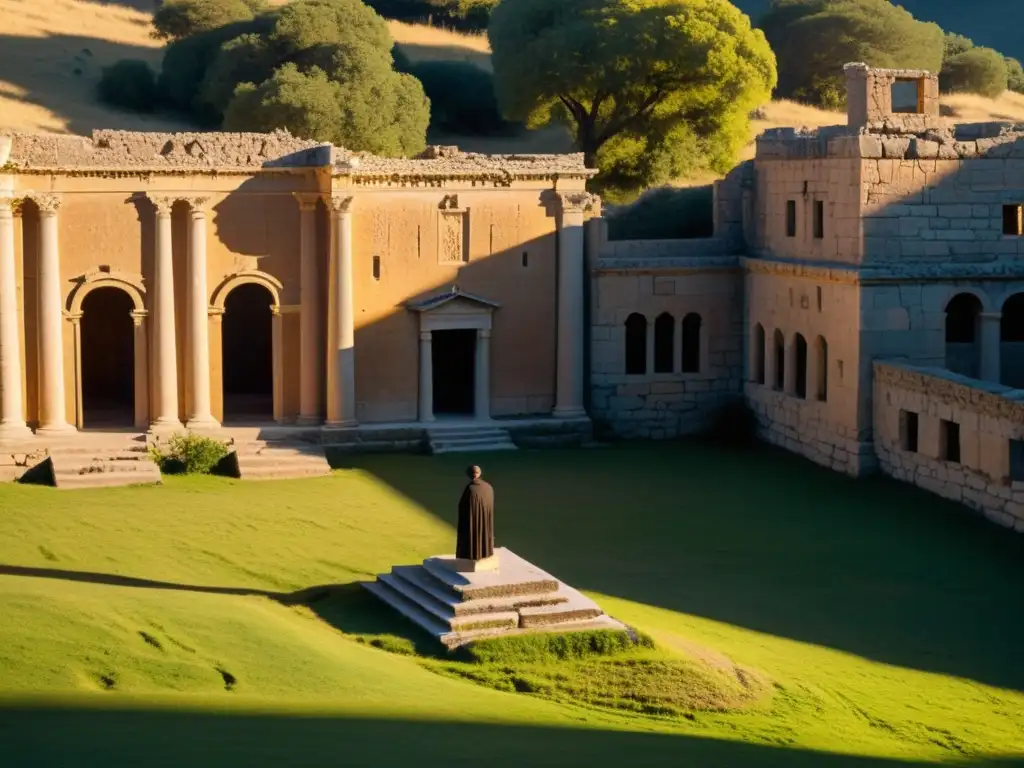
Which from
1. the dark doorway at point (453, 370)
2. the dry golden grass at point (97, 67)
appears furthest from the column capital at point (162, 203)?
the dry golden grass at point (97, 67)

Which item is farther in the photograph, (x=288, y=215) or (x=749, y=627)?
(x=288, y=215)

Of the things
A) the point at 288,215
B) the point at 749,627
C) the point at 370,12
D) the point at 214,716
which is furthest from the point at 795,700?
the point at 370,12

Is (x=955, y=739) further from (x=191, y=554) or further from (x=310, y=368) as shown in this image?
(x=310, y=368)

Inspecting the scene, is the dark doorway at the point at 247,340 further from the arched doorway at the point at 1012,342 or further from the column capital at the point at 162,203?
the arched doorway at the point at 1012,342

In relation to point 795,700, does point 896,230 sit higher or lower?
higher

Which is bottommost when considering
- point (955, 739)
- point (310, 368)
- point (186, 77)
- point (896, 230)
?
point (955, 739)

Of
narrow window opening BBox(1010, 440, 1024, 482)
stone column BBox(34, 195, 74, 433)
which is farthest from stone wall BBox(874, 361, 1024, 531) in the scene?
stone column BBox(34, 195, 74, 433)

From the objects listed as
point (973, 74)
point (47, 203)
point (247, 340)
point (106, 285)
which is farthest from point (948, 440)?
point (973, 74)
